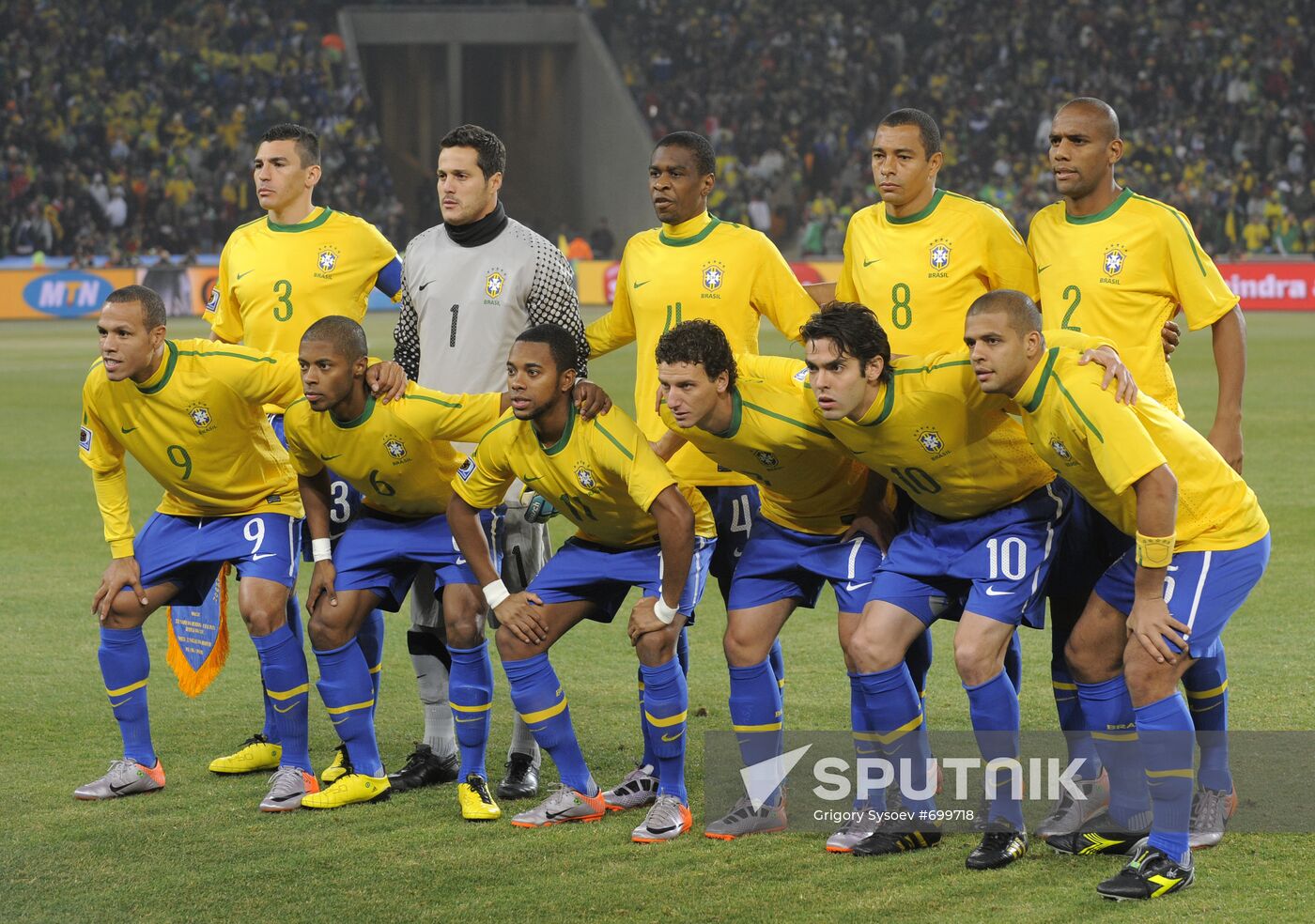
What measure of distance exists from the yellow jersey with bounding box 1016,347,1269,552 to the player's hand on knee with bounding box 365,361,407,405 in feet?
7.21

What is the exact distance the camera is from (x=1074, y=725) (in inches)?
213

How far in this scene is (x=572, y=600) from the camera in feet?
18.2

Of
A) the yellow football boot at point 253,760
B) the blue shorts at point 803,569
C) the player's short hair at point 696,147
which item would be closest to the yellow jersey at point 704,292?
the player's short hair at point 696,147

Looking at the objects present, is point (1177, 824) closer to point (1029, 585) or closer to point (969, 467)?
point (1029, 585)

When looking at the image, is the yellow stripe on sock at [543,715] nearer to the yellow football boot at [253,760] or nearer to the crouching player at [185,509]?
the crouching player at [185,509]

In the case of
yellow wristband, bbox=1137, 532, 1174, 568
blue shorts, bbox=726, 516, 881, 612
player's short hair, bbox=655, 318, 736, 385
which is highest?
player's short hair, bbox=655, 318, 736, 385

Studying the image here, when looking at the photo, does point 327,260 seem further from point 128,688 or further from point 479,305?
point 128,688

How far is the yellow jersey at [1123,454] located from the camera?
4477 mm

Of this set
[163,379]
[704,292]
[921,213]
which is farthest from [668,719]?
[163,379]

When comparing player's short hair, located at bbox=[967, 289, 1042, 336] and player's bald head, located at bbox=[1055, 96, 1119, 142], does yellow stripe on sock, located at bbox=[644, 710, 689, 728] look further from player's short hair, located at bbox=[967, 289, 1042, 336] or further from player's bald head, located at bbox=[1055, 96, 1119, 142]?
player's bald head, located at bbox=[1055, 96, 1119, 142]

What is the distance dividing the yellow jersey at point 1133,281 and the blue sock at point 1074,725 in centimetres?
99

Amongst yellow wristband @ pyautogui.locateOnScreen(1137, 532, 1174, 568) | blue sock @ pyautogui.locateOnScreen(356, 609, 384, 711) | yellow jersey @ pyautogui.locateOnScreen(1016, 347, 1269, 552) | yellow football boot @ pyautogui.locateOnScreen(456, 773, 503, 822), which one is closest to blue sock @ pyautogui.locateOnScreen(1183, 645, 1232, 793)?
yellow jersey @ pyautogui.locateOnScreen(1016, 347, 1269, 552)

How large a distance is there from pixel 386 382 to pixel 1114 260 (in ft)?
8.40

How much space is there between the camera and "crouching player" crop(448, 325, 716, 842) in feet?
17.2
